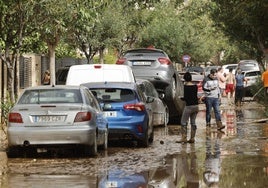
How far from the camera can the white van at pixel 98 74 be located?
19188 mm

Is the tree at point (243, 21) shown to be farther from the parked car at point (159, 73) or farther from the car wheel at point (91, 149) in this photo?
the car wheel at point (91, 149)

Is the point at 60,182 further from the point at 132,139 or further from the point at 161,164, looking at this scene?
the point at 132,139

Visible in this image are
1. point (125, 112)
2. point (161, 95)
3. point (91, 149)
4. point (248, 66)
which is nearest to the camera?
point (91, 149)

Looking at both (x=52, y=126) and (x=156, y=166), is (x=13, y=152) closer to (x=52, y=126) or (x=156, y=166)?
(x=52, y=126)

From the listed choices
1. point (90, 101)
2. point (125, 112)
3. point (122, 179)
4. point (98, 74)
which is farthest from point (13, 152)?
point (98, 74)

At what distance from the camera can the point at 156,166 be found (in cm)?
1299

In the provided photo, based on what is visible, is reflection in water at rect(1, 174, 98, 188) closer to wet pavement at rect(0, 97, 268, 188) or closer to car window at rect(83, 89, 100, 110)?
wet pavement at rect(0, 97, 268, 188)

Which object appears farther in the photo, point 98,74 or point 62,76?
point 62,76

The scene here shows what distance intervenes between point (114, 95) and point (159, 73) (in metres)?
6.55

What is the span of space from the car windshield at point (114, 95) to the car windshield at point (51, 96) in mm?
1979

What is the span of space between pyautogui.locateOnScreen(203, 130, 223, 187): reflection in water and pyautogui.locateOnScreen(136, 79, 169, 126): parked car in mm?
1760

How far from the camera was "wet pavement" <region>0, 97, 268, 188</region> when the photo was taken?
1111 cm

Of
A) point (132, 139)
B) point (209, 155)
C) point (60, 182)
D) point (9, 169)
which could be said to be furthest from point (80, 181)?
point (132, 139)

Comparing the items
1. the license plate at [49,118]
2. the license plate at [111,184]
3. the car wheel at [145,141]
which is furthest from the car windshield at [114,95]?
the license plate at [111,184]
